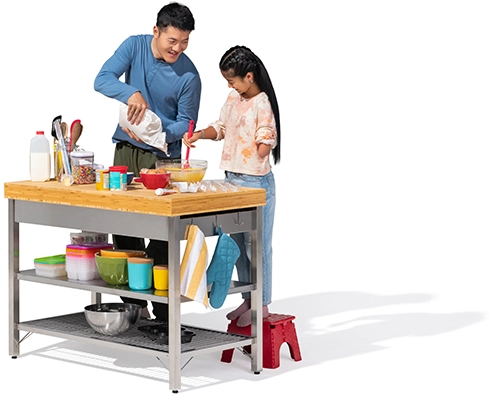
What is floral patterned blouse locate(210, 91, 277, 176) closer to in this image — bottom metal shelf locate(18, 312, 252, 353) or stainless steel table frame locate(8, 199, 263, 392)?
stainless steel table frame locate(8, 199, 263, 392)

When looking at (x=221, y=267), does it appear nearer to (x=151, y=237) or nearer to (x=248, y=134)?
(x=151, y=237)

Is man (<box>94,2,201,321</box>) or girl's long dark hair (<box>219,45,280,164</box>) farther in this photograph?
man (<box>94,2,201,321</box>)

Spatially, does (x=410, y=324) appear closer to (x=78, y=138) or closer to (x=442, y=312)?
(x=442, y=312)

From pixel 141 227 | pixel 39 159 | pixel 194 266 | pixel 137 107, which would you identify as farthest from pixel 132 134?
pixel 194 266

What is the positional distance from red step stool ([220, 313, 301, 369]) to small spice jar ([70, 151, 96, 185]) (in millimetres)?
1113

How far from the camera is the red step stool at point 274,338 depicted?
726 centimetres

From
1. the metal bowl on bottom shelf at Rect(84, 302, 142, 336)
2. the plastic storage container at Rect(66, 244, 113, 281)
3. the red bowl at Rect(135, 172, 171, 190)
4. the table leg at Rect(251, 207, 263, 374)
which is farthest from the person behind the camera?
the plastic storage container at Rect(66, 244, 113, 281)

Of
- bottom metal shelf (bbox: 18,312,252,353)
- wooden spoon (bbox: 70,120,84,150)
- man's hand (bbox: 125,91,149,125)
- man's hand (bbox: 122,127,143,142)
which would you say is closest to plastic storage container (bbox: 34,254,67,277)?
bottom metal shelf (bbox: 18,312,252,353)

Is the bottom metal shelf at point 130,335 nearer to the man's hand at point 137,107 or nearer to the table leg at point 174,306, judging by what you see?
the table leg at point 174,306

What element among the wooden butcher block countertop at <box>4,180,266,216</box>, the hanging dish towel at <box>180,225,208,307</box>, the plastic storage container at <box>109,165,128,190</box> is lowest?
the hanging dish towel at <box>180,225,208,307</box>

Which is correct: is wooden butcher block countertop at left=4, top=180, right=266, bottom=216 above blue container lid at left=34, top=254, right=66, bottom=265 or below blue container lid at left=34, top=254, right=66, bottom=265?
above

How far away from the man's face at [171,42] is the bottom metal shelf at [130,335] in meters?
1.49

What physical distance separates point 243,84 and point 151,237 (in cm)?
106

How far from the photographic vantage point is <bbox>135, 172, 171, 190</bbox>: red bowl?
273 inches
